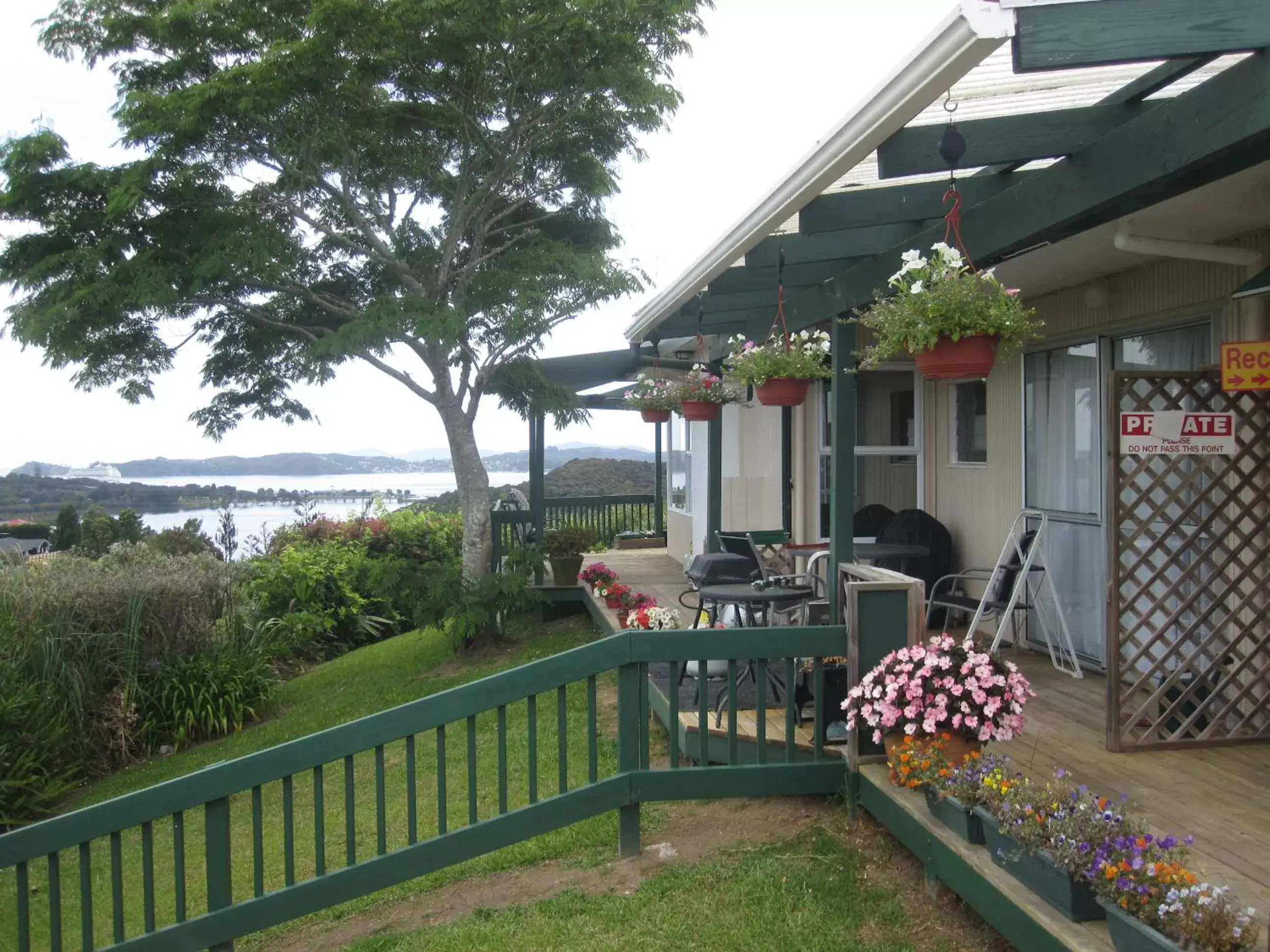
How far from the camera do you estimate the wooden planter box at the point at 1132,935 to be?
2.16 m

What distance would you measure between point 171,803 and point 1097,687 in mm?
4406

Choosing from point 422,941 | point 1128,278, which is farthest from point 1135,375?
point 422,941

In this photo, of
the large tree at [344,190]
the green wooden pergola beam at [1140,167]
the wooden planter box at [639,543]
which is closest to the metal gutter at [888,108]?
the green wooden pergola beam at [1140,167]

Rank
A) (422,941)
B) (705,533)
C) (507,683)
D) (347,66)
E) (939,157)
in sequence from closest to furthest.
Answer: (939,157), (422,941), (507,683), (347,66), (705,533)

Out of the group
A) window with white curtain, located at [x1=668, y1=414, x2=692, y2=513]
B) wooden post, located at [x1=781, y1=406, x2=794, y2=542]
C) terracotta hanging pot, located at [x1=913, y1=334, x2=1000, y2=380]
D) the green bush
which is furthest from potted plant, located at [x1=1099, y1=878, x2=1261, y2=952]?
window with white curtain, located at [x1=668, y1=414, x2=692, y2=513]

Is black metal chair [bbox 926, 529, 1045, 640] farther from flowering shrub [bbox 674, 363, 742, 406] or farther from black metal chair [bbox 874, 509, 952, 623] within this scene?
flowering shrub [bbox 674, 363, 742, 406]

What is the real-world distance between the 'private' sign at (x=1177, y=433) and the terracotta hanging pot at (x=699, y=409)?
336 centimetres

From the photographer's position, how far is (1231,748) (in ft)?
13.4

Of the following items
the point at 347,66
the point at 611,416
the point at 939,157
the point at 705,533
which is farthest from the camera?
the point at 611,416

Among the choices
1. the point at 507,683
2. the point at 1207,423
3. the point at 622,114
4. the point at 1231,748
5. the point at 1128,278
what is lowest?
the point at 1231,748

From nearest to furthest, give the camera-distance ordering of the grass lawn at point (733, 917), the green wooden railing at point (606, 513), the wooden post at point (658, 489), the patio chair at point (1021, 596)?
the grass lawn at point (733, 917)
the patio chair at point (1021, 596)
the wooden post at point (658, 489)
the green wooden railing at point (606, 513)

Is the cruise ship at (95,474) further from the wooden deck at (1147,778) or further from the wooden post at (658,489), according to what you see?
the wooden deck at (1147,778)

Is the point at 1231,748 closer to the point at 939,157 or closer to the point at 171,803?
the point at 939,157

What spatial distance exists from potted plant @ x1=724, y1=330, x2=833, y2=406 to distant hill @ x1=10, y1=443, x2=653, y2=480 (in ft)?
31.6
